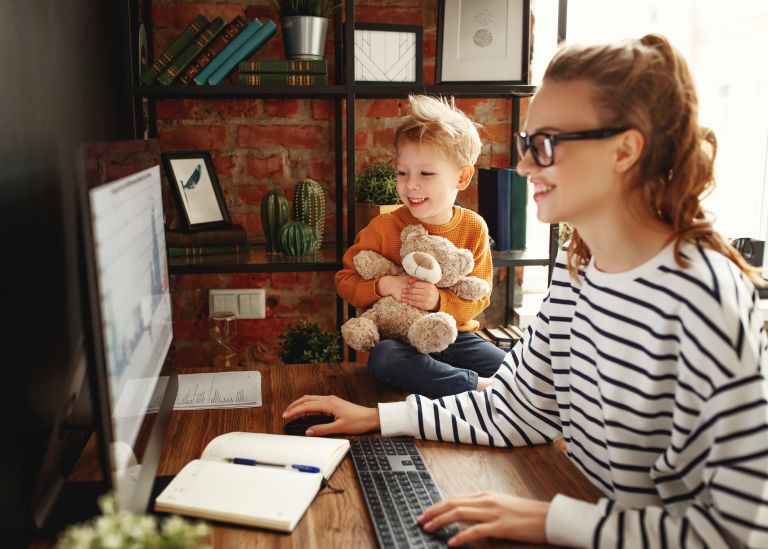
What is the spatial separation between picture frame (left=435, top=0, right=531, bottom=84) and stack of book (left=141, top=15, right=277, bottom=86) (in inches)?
19.7

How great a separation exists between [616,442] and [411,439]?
35 cm

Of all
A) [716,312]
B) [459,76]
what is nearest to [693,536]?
[716,312]

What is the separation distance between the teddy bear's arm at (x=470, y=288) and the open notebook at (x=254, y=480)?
74cm

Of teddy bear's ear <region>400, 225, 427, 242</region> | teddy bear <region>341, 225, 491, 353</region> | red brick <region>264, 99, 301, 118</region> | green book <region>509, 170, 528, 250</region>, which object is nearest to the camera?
teddy bear <region>341, 225, 491, 353</region>

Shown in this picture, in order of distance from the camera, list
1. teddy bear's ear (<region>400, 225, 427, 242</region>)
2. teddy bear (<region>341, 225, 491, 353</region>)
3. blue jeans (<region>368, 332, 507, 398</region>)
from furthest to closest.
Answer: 1. teddy bear's ear (<region>400, 225, 427, 242</region>)
2. teddy bear (<region>341, 225, 491, 353</region>)
3. blue jeans (<region>368, 332, 507, 398</region>)

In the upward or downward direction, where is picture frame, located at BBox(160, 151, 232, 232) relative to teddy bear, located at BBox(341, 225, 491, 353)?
upward

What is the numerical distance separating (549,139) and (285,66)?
113 cm

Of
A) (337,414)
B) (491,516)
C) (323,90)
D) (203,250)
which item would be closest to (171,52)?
(323,90)

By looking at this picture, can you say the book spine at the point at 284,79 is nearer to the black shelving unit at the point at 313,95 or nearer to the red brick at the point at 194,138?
the black shelving unit at the point at 313,95

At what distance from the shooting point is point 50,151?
122 centimetres

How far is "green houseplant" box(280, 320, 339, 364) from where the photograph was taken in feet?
6.86

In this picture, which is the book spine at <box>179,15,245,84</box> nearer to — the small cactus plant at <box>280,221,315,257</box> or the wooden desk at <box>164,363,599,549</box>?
the small cactus plant at <box>280,221,315,257</box>

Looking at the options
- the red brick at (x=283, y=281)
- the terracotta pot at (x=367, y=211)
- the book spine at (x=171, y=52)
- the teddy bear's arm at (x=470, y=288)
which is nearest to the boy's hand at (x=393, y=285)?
the teddy bear's arm at (x=470, y=288)

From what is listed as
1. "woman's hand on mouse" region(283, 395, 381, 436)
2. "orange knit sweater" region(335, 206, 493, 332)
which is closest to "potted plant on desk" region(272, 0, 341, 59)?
"orange knit sweater" region(335, 206, 493, 332)
